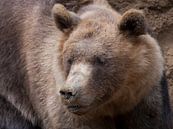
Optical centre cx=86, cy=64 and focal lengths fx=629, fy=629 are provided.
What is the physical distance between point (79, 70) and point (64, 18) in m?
0.73

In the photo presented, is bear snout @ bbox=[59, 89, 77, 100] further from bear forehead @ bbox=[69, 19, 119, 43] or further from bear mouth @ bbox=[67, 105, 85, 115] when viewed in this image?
bear forehead @ bbox=[69, 19, 119, 43]

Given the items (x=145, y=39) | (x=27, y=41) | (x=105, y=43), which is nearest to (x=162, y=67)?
(x=145, y=39)

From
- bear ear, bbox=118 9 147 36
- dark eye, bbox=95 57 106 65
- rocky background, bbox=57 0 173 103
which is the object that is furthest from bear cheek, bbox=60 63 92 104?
rocky background, bbox=57 0 173 103

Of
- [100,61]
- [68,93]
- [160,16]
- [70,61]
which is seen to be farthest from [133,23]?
[160,16]

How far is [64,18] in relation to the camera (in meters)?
6.33

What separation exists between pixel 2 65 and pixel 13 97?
415mm

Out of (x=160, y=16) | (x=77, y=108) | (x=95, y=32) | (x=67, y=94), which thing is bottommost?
(x=160, y=16)

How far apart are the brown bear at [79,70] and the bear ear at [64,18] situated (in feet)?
0.04

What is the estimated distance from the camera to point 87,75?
230 inches

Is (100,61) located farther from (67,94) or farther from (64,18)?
(64,18)

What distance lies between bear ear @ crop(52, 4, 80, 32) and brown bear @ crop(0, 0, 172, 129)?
0.04 feet

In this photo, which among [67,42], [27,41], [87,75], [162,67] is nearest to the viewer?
[87,75]

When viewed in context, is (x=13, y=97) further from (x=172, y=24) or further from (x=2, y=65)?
(x=172, y=24)

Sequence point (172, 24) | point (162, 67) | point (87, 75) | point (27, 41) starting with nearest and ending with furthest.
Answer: point (87, 75) → point (162, 67) → point (27, 41) → point (172, 24)
